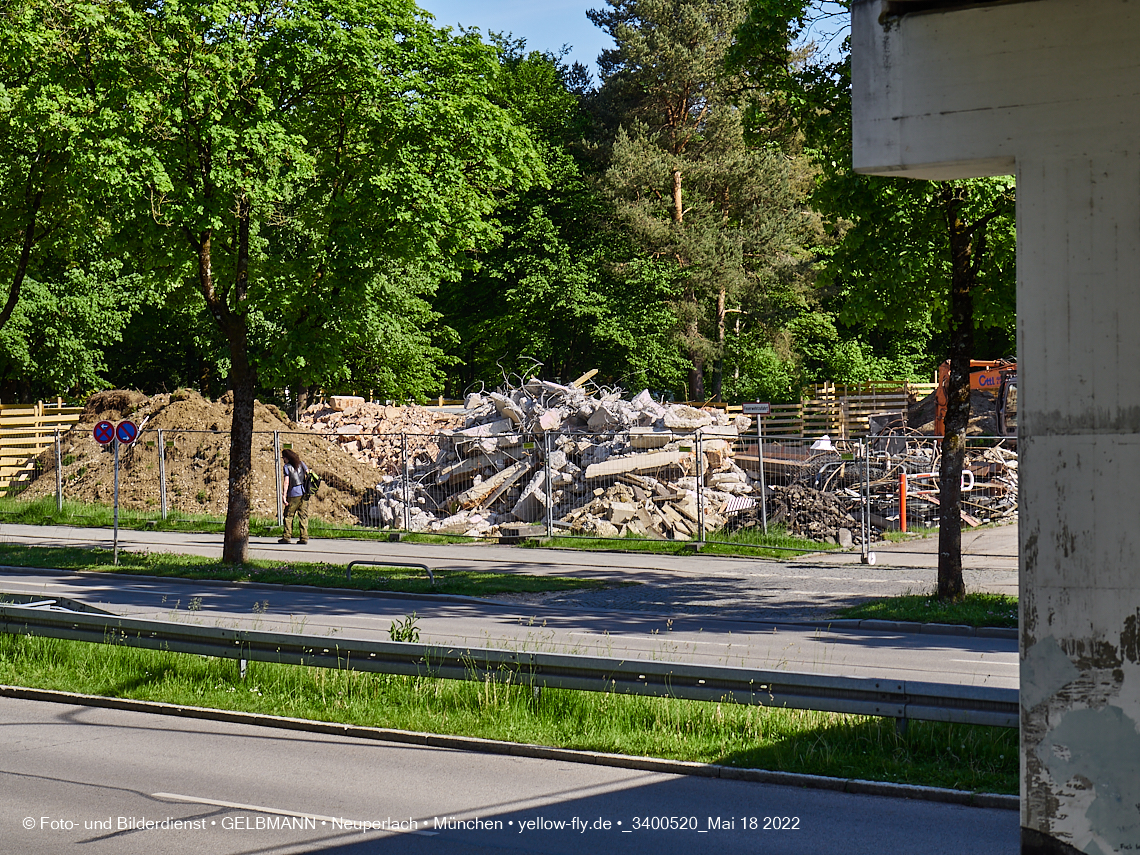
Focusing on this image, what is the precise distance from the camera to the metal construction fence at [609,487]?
24.9m

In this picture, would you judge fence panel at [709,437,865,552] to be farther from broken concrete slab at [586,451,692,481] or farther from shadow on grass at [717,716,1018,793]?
shadow on grass at [717,716,1018,793]

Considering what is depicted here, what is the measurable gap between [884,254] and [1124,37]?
1047 centimetres

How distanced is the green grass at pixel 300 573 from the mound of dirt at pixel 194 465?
732 centimetres

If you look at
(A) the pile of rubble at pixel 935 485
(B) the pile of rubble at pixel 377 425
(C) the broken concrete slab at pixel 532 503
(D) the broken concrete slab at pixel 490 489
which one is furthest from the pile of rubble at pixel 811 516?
(B) the pile of rubble at pixel 377 425

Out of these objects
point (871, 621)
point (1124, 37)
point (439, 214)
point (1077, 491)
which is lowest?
point (871, 621)

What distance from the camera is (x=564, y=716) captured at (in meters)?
9.15

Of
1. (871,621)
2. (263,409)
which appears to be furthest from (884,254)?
(263,409)

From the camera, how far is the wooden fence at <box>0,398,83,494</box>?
35500mm

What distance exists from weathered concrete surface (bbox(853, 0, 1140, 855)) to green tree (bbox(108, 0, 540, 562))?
14.0 m

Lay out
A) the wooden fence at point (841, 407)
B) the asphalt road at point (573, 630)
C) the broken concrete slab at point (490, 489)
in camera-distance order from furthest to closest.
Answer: the wooden fence at point (841, 407), the broken concrete slab at point (490, 489), the asphalt road at point (573, 630)

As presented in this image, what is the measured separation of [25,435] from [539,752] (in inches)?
1338

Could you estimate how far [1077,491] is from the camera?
518cm

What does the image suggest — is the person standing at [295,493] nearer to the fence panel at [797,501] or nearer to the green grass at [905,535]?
the fence panel at [797,501]

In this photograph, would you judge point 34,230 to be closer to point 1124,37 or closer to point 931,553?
point 931,553
